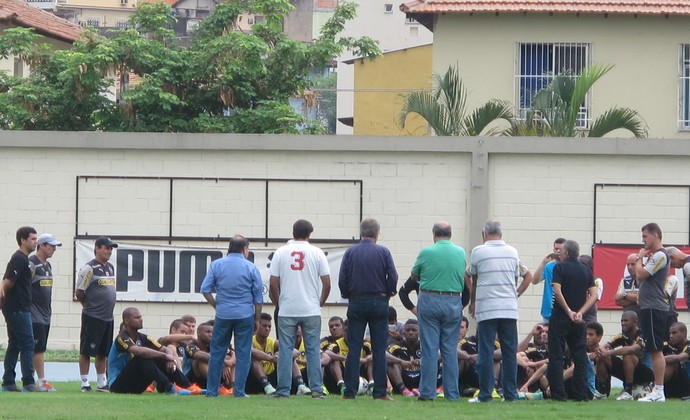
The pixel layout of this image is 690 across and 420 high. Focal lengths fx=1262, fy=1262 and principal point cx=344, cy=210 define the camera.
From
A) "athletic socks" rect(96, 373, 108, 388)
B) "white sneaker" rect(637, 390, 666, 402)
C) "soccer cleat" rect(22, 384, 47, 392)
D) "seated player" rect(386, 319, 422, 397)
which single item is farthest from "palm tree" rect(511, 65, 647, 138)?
"soccer cleat" rect(22, 384, 47, 392)

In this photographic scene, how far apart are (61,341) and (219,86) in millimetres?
11361

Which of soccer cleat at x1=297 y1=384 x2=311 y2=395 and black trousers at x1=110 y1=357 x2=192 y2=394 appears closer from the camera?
black trousers at x1=110 y1=357 x2=192 y2=394

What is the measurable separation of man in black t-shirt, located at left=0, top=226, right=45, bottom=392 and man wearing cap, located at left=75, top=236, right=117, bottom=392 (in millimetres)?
679

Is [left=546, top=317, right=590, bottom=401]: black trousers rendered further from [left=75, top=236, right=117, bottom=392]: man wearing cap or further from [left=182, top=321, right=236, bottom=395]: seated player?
[left=75, top=236, right=117, bottom=392]: man wearing cap

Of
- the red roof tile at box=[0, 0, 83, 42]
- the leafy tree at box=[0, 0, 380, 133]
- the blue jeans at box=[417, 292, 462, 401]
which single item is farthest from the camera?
the red roof tile at box=[0, 0, 83, 42]

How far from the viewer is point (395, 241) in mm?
18984

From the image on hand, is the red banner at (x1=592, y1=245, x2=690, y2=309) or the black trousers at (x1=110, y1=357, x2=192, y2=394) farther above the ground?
the red banner at (x1=592, y1=245, x2=690, y2=309)

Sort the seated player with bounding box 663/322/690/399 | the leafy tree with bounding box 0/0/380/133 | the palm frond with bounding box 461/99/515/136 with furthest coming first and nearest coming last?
the leafy tree with bounding box 0/0/380/133, the palm frond with bounding box 461/99/515/136, the seated player with bounding box 663/322/690/399

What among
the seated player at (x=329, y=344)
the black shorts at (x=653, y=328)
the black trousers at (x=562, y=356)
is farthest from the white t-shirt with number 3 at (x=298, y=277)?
the black shorts at (x=653, y=328)

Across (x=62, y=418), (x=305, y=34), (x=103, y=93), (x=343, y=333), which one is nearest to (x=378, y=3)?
(x=305, y=34)

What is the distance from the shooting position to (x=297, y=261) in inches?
516

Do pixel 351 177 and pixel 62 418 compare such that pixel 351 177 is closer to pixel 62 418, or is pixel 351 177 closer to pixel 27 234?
pixel 27 234

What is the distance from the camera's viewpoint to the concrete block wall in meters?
18.9

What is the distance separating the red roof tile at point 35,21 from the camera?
40156 mm
